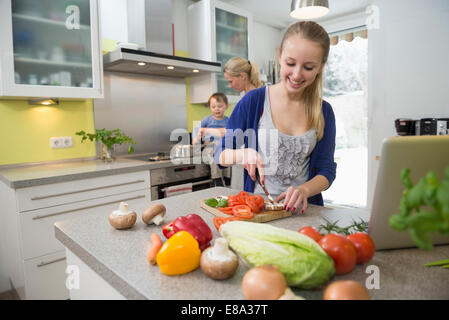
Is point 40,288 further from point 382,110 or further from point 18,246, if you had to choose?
point 382,110

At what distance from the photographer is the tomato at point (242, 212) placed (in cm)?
96

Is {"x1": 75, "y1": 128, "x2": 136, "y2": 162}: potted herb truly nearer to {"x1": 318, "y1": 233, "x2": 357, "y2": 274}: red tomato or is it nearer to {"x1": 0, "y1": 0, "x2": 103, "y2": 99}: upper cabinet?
{"x1": 0, "y1": 0, "x2": 103, "y2": 99}: upper cabinet

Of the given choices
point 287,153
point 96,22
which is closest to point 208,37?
point 96,22

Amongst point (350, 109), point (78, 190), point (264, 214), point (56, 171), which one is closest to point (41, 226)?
point (78, 190)

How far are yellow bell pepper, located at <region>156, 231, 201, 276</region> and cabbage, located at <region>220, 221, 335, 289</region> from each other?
0.29 feet

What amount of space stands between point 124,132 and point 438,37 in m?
3.44

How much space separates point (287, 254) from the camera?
55 cm

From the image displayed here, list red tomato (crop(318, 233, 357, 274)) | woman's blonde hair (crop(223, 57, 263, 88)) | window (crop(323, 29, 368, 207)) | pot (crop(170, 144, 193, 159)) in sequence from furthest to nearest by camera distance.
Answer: window (crop(323, 29, 368, 207)) → pot (crop(170, 144, 193, 159)) → woman's blonde hair (crop(223, 57, 263, 88)) → red tomato (crop(318, 233, 357, 274))

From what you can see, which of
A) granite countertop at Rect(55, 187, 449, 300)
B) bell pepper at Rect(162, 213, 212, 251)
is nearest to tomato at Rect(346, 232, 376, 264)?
granite countertop at Rect(55, 187, 449, 300)

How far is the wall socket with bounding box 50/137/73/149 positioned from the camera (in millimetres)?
2527

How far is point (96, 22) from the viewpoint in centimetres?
238

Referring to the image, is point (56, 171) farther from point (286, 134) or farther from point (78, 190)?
point (286, 134)

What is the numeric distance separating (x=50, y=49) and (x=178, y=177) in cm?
142

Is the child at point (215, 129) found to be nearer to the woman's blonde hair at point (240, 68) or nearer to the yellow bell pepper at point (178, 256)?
the woman's blonde hair at point (240, 68)
